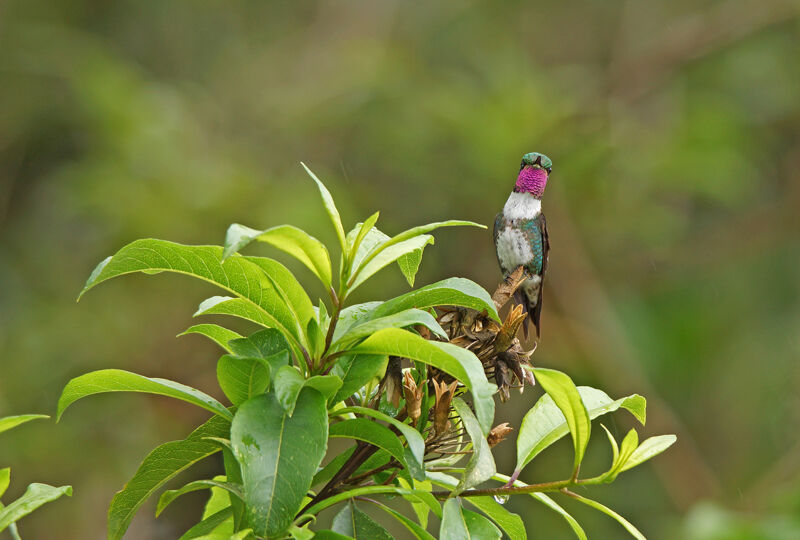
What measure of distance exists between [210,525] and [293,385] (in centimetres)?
36

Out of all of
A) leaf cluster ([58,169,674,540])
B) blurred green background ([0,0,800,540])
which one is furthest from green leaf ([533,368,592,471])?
blurred green background ([0,0,800,540])

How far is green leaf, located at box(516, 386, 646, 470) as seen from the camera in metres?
1.54

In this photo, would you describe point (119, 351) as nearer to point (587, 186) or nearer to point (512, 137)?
point (512, 137)

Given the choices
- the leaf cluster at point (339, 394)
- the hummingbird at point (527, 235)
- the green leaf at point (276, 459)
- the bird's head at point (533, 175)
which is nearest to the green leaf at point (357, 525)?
the leaf cluster at point (339, 394)

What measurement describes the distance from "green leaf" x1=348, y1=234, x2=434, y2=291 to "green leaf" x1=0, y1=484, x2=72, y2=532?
0.55 m

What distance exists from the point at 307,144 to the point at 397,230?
190cm

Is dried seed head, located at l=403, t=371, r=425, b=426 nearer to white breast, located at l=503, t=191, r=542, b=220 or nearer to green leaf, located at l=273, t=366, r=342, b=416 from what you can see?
green leaf, located at l=273, t=366, r=342, b=416

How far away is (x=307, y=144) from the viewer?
7719mm

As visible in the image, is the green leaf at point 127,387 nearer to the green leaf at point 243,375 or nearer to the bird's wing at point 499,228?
the green leaf at point 243,375

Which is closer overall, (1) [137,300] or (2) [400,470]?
(2) [400,470]

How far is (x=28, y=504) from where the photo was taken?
4.50 feet

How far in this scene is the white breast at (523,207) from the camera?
2.51 m

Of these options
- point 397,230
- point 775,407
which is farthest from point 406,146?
point 775,407

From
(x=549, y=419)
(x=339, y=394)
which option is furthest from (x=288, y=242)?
(x=549, y=419)
